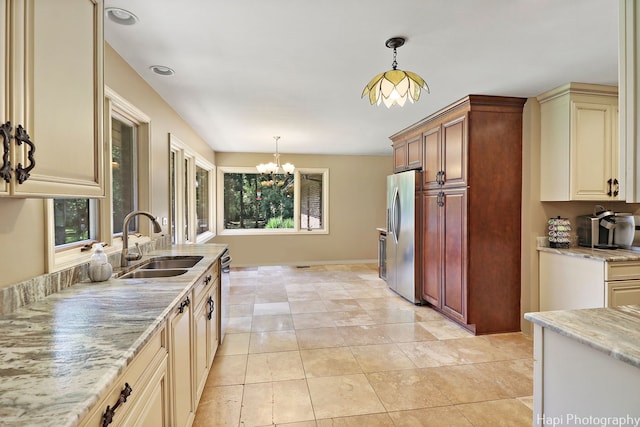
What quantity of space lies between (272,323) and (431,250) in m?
2.06

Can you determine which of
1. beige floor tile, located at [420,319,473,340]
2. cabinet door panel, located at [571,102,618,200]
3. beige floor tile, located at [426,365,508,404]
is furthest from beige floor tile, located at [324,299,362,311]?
cabinet door panel, located at [571,102,618,200]

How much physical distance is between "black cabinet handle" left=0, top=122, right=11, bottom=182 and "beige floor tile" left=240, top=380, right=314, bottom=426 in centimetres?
178

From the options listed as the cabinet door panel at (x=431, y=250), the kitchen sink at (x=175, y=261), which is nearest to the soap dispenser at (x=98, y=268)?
the kitchen sink at (x=175, y=261)

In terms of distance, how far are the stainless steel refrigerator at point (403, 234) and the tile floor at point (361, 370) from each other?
1.06 feet

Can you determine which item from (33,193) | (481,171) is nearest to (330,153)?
(481,171)

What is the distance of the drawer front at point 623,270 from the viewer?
8.41 feet

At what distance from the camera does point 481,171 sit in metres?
3.16

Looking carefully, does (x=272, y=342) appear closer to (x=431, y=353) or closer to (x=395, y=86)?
(x=431, y=353)

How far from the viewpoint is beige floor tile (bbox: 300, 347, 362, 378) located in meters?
2.50

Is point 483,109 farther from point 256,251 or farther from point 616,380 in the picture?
point 256,251

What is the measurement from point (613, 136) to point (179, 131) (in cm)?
451

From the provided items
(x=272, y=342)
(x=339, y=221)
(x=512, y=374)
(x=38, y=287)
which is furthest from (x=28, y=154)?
(x=339, y=221)

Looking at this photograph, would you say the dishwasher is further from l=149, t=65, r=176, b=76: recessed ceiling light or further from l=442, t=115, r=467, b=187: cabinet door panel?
l=442, t=115, r=467, b=187: cabinet door panel

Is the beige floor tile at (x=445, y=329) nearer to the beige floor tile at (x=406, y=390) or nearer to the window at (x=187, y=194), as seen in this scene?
the beige floor tile at (x=406, y=390)
